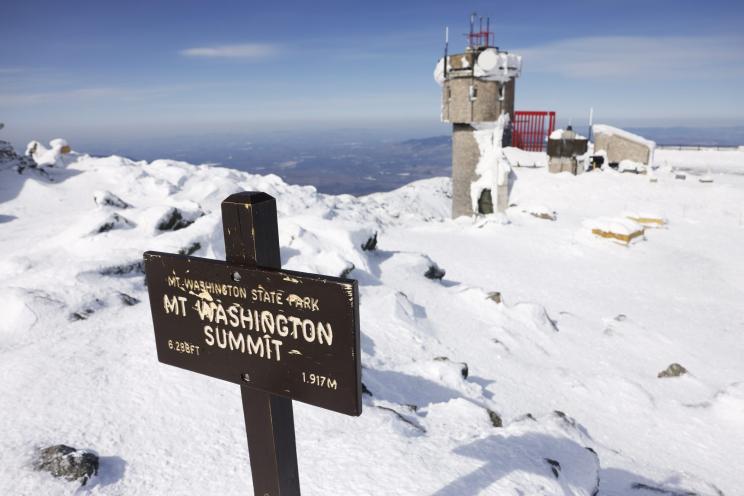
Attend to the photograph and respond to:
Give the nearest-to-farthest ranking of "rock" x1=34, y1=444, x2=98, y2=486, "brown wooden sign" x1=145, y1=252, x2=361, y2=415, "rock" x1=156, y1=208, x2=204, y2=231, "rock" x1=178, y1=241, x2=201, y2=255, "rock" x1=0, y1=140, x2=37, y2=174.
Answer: "brown wooden sign" x1=145, y1=252, x2=361, y2=415, "rock" x1=34, y1=444, x2=98, y2=486, "rock" x1=178, y1=241, x2=201, y2=255, "rock" x1=156, y1=208, x2=204, y2=231, "rock" x1=0, y1=140, x2=37, y2=174

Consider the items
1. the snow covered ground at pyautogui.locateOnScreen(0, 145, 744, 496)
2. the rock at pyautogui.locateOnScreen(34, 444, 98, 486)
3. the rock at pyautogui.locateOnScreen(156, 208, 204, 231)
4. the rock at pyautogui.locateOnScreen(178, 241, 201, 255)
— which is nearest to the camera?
the rock at pyautogui.locateOnScreen(34, 444, 98, 486)

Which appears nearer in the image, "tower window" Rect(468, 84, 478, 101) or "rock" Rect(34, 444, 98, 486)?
"rock" Rect(34, 444, 98, 486)

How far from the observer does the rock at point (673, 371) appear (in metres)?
9.08

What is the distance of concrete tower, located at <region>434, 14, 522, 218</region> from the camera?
24.3 metres

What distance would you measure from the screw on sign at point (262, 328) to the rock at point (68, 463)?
2.24 m

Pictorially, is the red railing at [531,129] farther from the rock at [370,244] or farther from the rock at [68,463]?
the rock at [68,463]

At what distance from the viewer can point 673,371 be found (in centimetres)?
912

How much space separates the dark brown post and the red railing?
109ft

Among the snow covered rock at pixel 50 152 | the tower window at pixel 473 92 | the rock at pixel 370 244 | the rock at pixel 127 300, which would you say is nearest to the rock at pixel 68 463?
the rock at pixel 127 300

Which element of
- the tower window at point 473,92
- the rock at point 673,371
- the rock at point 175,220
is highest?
the tower window at point 473,92

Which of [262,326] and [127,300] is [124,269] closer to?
[127,300]

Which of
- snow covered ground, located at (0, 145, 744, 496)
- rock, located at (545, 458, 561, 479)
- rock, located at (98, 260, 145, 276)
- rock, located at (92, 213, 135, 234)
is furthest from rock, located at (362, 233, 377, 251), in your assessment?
rock, located at (545, 458, 561, 479)

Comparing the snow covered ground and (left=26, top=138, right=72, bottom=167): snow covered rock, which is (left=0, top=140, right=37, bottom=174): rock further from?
the snow covered ground

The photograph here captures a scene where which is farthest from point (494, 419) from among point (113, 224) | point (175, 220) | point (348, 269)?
point (113, 224)
